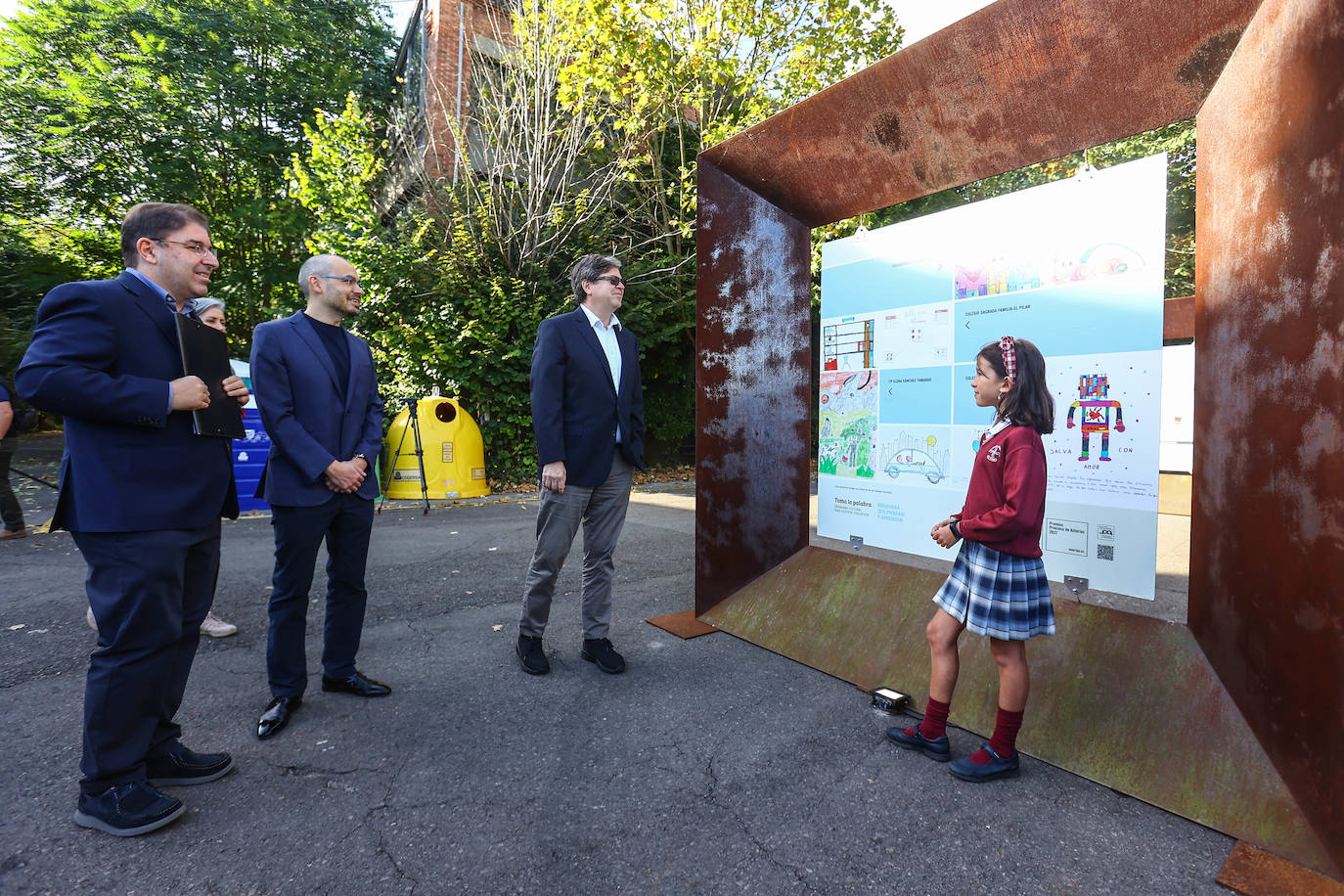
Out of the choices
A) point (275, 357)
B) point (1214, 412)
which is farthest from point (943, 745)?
point (275, 357)

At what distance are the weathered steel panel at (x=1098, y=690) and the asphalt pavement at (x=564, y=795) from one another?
10 cm

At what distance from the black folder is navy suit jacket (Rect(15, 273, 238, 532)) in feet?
0.21

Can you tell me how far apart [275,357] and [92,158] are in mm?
16054

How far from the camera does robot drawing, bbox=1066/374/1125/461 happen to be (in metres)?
2.91

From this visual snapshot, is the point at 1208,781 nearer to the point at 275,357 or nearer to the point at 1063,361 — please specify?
the point at 1063,361

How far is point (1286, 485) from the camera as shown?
2.18 meters

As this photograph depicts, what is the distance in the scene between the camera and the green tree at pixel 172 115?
13.6 metres

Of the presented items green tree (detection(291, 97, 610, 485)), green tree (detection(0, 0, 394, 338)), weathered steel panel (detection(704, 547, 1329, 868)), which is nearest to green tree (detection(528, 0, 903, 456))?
green tree (detection(291, 97, 610, 485))

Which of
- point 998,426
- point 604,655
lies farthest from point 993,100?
point 604,655

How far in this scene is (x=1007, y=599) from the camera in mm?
2443

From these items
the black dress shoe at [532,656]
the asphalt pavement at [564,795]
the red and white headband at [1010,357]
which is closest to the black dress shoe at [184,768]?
Result: the asphalt pavement at [564,795]

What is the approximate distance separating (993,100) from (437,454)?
8361 millimetres

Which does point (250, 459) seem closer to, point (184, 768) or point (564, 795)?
point (184, 768)

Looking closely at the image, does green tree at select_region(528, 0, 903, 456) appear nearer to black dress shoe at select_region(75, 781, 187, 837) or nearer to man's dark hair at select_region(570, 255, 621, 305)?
man's dark hair at select_region(570, 255, 621, 305)
